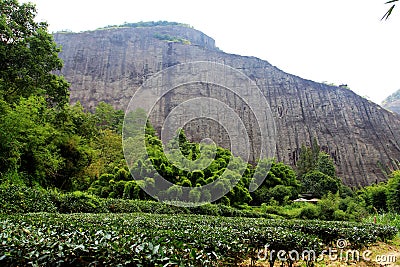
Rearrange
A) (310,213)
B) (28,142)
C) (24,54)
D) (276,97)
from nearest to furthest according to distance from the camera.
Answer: (28,142)
(24,54)
(310,213)
(276,97)

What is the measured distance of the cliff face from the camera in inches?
1443

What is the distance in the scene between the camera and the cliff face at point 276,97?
120 ft

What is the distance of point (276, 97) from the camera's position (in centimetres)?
4100

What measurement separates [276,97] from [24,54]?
1301 inches

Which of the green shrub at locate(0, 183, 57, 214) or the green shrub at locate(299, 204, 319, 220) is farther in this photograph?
the green shrub at locate(299, 204, 319, 220)

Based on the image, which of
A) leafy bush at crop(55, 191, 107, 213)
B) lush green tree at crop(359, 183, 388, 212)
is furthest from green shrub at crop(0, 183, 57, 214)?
lush green tree at crop(359, 183, 388, 212)

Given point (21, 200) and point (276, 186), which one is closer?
point (21, 200)

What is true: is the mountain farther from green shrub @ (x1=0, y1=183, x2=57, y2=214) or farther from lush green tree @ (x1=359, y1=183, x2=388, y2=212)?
green shrub @ (x1=0, y1=183, x2=57, y2=214)

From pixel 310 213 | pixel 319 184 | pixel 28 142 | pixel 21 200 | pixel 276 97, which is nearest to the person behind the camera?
pixel 21 200

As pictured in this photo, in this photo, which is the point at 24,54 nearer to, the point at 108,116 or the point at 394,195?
the point at 394,195

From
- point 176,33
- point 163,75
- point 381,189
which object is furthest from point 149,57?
point 381,189

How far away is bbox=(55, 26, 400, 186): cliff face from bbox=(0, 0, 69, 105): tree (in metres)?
23.7

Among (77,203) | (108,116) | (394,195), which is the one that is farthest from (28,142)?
(108,116)

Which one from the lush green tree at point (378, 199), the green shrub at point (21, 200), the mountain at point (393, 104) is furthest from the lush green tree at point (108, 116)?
the mountain at point (393, 104)
